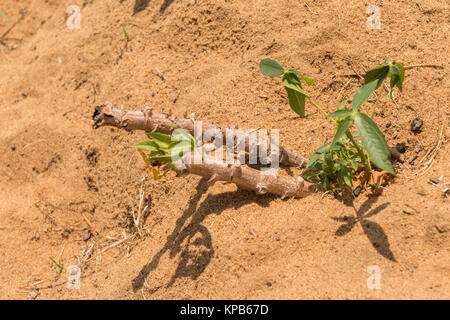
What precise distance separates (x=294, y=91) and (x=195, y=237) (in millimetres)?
786

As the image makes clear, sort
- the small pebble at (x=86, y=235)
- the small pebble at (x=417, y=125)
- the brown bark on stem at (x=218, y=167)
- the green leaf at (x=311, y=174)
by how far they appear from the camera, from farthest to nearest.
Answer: the small pebble at (x=86, y=235) < the small pebble at (x=417, y=125) < the green leaf at (x=311, y=174) < the brown bark on stem at (x=218, y=167)

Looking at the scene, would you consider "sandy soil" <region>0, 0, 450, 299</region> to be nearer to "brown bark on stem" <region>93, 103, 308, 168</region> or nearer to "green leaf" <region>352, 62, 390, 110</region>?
"brown bark on stem" <region>93, 103, 308, 168</region>

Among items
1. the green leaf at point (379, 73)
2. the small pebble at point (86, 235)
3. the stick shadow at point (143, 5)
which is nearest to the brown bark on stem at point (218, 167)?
the green leaf at point (379, 73)

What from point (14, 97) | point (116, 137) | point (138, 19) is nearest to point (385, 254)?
point (116, 137)

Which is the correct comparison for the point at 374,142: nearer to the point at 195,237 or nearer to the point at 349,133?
the point at 349,133

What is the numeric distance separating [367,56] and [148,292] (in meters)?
1.61

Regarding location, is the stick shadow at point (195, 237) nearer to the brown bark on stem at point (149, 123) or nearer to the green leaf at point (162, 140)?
the brown bark on stem at point (149, 123)

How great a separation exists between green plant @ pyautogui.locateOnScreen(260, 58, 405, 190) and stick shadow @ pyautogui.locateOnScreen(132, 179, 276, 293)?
0.31 metres

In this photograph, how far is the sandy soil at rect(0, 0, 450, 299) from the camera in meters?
1.57

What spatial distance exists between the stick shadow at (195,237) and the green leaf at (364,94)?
59 centimetres

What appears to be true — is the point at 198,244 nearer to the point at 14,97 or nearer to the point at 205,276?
the point at 205,276

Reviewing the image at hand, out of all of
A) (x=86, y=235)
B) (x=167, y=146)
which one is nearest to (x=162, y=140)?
(x=167, y=146)

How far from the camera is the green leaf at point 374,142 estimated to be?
1310 millimetres

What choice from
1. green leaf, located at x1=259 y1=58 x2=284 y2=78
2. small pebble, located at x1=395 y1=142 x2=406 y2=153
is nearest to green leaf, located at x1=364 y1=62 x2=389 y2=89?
green leaf, located at x1=259 y1=58 x2=284 y2=78
